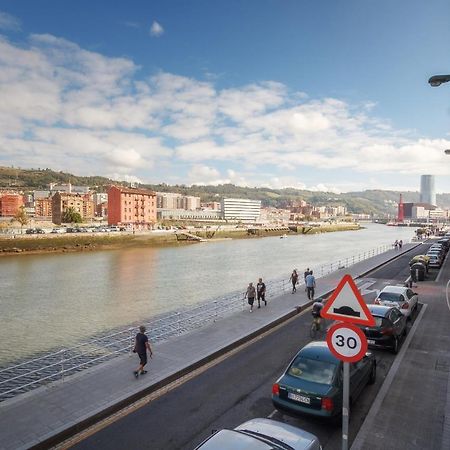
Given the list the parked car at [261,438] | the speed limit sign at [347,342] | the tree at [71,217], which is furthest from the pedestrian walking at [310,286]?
the tree at [71,217]

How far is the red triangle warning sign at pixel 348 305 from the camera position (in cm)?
542

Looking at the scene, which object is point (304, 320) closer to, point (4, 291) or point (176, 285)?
point (176, 285)

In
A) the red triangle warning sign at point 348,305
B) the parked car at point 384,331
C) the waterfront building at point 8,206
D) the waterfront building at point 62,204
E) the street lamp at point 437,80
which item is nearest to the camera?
the red triangle warning sign at point 348,305

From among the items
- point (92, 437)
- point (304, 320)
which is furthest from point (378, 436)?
point (304, 320)

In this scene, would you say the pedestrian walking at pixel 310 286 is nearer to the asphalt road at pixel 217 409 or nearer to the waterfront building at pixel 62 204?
the asphalt road at pixel 217 409

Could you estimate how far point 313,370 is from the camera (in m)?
8.16

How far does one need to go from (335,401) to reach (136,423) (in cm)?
405

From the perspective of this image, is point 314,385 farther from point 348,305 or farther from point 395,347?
point 395,347

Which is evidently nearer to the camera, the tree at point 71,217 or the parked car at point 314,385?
the parked car at point 314,385

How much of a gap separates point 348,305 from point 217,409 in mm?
4579

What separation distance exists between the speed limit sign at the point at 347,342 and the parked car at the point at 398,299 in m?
11.3

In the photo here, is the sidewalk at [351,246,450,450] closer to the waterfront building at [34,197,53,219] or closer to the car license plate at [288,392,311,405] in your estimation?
the car license plate at [288,392,311,405]

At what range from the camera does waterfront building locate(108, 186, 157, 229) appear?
119375 millimetres

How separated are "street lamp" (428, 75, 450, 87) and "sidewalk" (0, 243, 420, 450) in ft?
29.4
